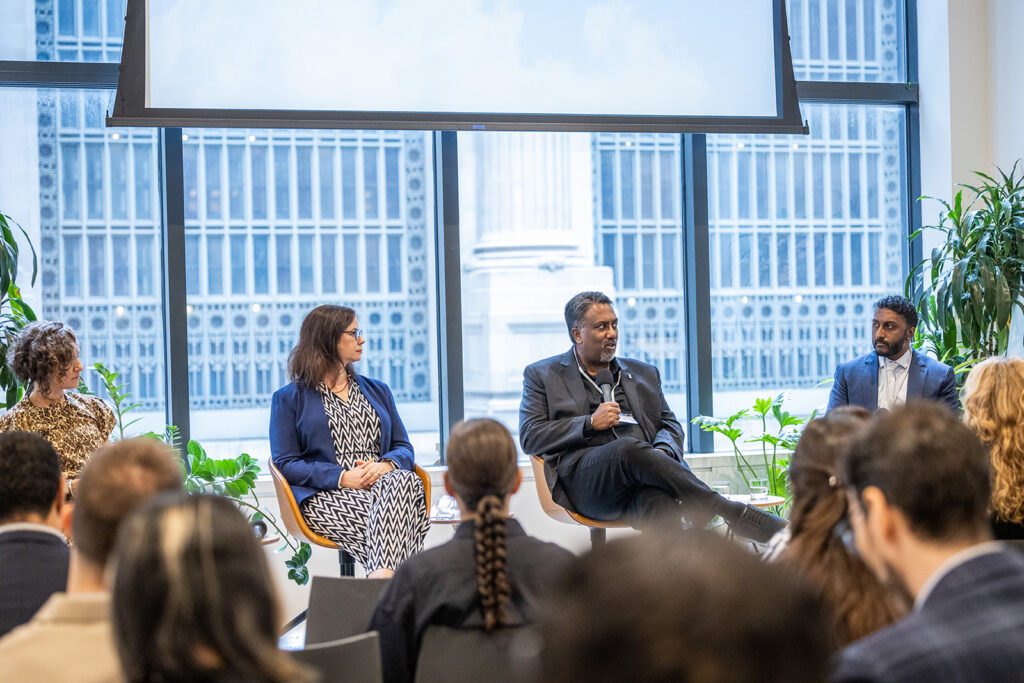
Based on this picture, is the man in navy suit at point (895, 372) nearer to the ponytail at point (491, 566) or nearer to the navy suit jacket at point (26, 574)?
the ponytail at point (491, 566)

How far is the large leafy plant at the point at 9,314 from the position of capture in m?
4.14

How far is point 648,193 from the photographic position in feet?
18.2

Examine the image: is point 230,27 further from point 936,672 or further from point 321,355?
point 936,672

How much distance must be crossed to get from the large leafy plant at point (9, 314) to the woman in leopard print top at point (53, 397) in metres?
0.35

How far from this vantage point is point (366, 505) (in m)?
3.75

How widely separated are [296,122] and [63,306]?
1.49 metres

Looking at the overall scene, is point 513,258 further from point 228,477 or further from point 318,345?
point 228,477

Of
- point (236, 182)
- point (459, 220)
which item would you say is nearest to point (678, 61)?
point (459, 220)

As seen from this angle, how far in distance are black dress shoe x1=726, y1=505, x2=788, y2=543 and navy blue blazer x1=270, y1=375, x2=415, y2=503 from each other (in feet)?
4.50

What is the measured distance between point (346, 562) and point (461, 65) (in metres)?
2.57

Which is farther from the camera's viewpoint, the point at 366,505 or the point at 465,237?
the point at 465,237

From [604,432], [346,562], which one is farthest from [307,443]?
[604,432]

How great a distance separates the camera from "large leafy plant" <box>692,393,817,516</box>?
5055 mm

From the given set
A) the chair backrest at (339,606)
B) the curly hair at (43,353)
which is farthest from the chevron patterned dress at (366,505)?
the chair backrest at (339,606)
